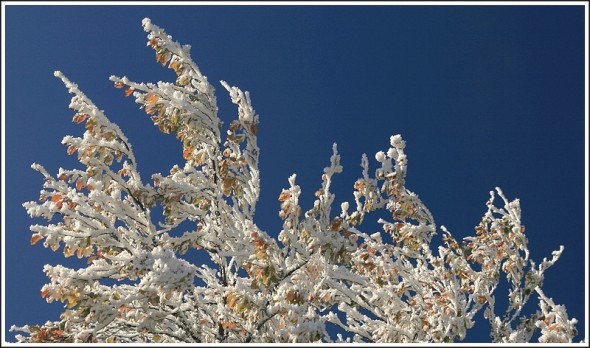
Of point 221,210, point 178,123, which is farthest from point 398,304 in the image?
point 178,123

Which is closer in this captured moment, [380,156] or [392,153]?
[380,156]

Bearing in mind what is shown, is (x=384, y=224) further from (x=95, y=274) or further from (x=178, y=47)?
(x=95, y=274)

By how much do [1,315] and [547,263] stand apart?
658 cm

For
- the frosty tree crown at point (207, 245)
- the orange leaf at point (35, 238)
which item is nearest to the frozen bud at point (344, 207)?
the frosty tree crown at point (207, 245)

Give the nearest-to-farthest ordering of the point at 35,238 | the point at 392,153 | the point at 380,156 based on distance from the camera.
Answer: the point at 35,238
the point at 380,156
the point at 392,153

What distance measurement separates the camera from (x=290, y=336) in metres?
4.37

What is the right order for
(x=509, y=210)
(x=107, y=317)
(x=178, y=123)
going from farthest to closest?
(x=509, y=210)
(x=178, y=123)
(x=107, y=317)

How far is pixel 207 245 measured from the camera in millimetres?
5602

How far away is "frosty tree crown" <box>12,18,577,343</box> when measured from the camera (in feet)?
14.9

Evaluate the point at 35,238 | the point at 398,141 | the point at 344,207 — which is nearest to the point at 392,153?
the point at 398,141

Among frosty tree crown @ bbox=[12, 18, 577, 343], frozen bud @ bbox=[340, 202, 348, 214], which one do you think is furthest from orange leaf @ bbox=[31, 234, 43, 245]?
frozen bud @ bbox=[340, 202, 348, 214]

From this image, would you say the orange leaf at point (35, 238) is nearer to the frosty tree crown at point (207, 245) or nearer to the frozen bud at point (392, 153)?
the frosty tree crown at point (207, 245)

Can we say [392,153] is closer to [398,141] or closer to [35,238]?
[398,141]

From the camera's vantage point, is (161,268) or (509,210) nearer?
(161,268)
